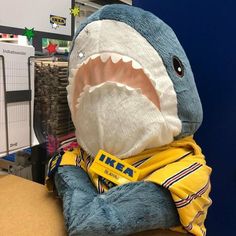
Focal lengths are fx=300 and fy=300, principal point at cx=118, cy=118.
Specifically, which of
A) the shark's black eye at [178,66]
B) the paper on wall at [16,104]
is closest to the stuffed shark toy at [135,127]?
the shark's black eye at [178,66]

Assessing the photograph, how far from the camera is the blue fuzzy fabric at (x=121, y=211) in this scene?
53 centimetres

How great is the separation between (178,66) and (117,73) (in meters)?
0.13

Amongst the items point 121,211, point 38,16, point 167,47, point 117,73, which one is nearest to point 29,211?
point 121,211

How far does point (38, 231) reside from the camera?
1.94 feet

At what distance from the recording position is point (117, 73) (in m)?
0.61

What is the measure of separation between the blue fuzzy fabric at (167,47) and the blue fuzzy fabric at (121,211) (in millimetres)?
156

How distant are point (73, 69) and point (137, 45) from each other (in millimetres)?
161

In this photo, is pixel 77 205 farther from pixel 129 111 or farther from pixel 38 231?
pixel 129 111

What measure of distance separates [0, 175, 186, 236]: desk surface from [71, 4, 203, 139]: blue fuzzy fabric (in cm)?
25

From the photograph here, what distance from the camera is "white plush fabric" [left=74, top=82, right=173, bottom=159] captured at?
597mm

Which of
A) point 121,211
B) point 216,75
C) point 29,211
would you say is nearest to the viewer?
point 121,211

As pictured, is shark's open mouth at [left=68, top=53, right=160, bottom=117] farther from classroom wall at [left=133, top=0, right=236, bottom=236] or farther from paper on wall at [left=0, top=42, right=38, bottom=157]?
classroom wall at [left=133, top=0, right=236, bottom=236]

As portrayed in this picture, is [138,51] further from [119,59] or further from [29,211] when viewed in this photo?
[29,211]

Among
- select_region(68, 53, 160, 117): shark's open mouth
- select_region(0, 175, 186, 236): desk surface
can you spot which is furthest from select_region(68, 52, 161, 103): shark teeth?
select_region(0, 175, 186, 236): desk surface
